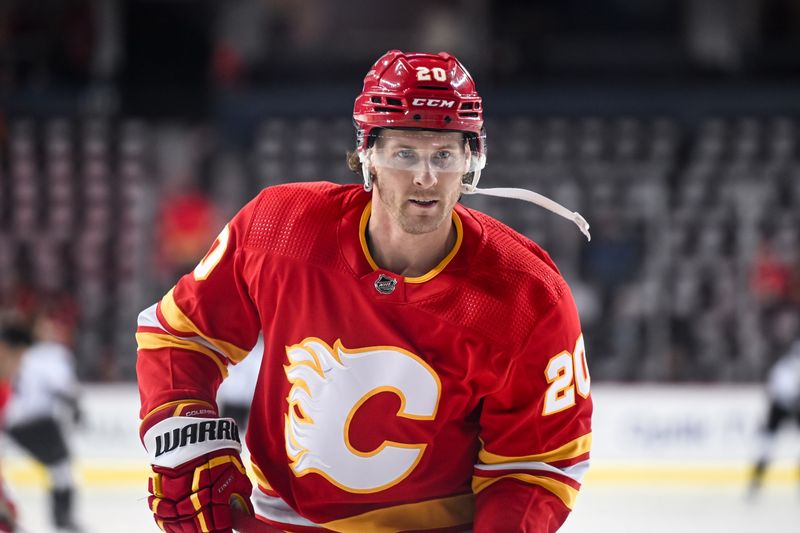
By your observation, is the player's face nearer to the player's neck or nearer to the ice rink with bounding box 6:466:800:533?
the player's neck

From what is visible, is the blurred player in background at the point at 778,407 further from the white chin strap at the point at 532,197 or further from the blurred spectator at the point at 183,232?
the white chin strap at the point at 532,197

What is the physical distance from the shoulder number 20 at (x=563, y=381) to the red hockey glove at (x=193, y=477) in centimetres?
51

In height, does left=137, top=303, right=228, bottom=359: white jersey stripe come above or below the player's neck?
below

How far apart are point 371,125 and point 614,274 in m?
5.11

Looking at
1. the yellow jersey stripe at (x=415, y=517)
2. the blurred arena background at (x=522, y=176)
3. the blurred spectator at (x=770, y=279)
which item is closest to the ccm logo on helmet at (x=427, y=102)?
the yellow jersey stripe at (x=415, y=517)

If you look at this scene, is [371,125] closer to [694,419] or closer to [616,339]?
[694,419]

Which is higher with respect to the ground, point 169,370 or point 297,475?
point 169,370

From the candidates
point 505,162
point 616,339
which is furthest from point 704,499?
point 505,162

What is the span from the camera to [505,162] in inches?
285

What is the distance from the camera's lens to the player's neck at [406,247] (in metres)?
1.79

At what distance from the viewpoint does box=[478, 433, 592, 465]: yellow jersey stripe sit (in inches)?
71.9

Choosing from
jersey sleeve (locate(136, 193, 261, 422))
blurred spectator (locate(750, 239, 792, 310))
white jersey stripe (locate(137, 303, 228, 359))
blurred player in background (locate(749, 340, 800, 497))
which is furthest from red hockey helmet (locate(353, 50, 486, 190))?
blurred spectator (locate(750, 239, 792, 310))

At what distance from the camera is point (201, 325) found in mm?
1853

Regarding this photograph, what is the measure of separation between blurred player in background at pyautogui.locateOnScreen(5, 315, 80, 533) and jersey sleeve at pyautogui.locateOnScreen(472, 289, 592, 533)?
136 inches
